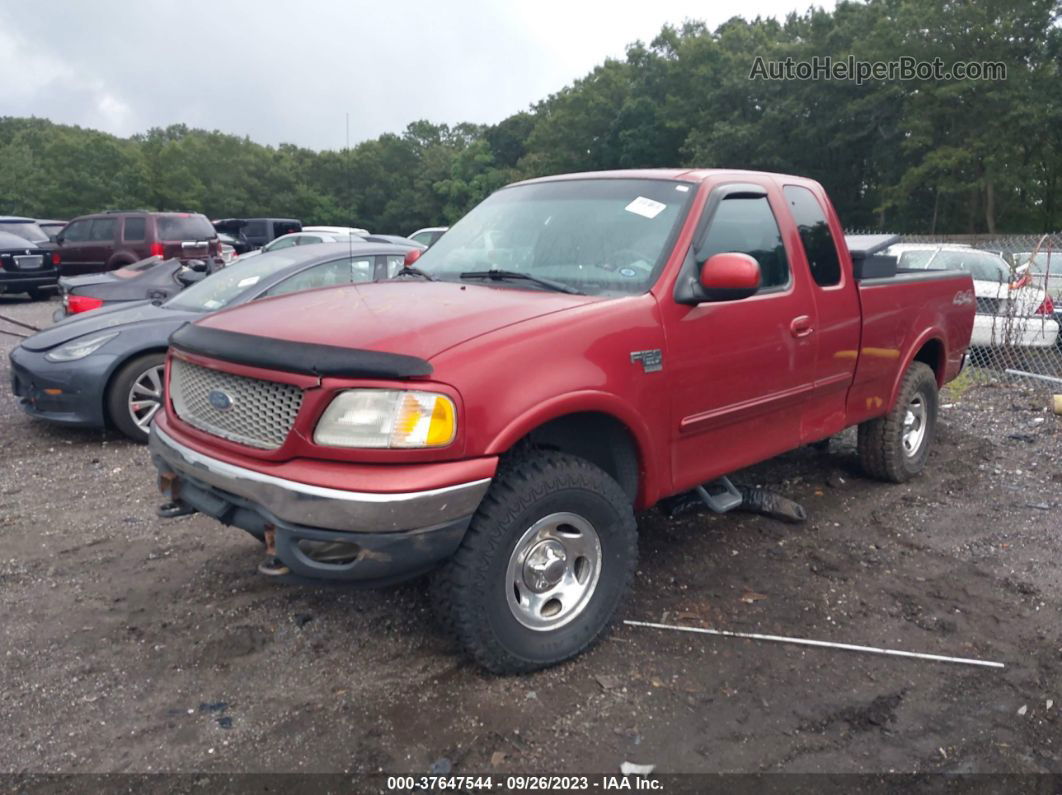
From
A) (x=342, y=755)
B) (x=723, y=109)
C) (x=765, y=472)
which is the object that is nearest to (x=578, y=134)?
(x=723, y=109)

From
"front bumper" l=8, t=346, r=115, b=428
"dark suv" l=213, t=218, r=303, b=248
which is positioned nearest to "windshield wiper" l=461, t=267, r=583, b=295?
"front bumper" l=8, t=346, r=115, b=428

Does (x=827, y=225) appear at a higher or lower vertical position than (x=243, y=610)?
higher

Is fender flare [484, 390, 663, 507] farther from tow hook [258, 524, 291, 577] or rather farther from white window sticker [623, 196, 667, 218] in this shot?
white window sticker [623, 196, 667, 218]

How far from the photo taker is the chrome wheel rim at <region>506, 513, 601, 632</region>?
3.24 m

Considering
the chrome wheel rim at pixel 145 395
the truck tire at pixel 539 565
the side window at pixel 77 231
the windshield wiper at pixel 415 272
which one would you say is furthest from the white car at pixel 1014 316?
the side window at pixel 77 231

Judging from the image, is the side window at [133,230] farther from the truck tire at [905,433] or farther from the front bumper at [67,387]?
the truck tire at [905,433]

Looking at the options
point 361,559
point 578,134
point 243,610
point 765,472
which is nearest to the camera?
point 361,559

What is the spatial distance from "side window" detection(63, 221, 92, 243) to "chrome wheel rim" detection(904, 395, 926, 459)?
17382 millimetres

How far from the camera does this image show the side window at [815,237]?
4.60 meters

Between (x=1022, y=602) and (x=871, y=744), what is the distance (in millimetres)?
1629

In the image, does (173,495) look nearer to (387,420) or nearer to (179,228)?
(387,420)

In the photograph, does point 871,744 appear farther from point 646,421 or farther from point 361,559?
point 361,559

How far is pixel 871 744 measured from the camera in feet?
9.88

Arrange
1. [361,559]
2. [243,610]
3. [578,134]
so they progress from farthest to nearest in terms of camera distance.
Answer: [578,134] → [243,610] → [361,559]
